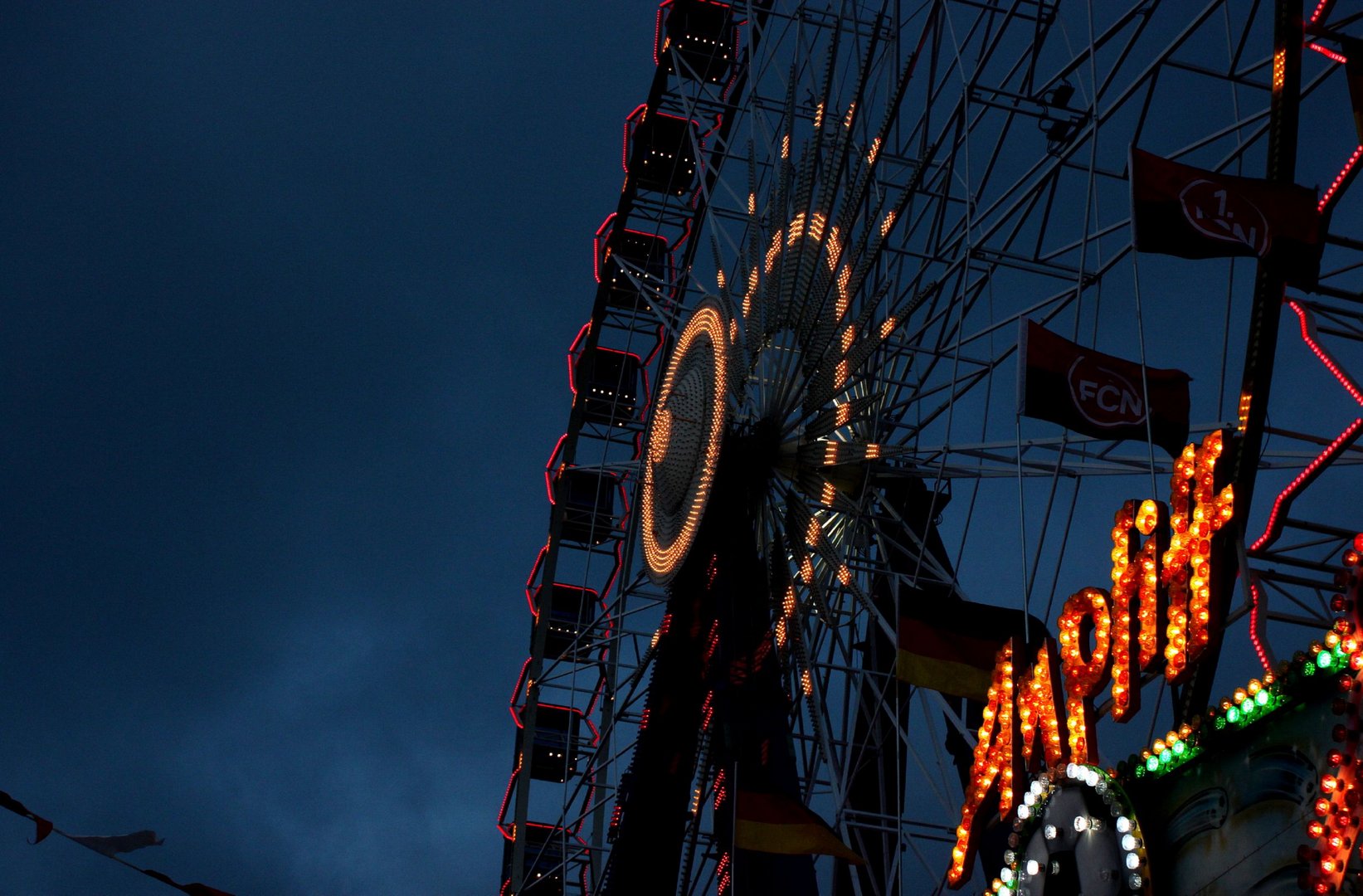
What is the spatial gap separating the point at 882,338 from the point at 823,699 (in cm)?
408

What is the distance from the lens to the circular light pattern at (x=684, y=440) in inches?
706

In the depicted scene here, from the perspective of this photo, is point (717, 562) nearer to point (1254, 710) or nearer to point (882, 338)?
point (882, 338)

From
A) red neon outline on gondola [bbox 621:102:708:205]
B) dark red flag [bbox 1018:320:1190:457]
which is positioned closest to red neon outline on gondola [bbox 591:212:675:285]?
red neon outline on gondola [bbox 621:102:708:205]

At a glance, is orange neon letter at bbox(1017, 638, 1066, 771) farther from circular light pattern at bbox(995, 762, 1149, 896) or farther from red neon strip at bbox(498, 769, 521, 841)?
red neon strip at bbox(498, 769, 521, 841)

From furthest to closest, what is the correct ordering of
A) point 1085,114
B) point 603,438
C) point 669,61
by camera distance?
point 603,438, point 669,61, point 1085,114

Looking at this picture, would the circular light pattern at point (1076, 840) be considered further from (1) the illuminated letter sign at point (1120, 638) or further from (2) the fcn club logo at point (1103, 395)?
(2) the fcn club logo at point (1103, 395)

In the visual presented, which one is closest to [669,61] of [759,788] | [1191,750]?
[759,788]

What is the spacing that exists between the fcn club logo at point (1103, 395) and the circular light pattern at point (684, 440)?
6098mm

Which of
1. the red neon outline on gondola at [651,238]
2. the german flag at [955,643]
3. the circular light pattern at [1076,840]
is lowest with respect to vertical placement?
the circular light pattern at [1076,840]

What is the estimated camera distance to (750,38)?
73.8 feet

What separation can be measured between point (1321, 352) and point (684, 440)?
8884mm

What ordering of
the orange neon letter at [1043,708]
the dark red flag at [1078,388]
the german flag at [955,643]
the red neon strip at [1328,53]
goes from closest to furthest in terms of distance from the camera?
1. the red neon strip at [1328,53]
2. the orange neon letter at [1043,708]
3. the dark red flag at [1078,388]
4. the german flag at [955,643]

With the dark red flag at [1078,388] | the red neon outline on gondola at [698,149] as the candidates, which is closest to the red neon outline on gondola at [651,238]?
the red neon outline on gondola at [698,149]

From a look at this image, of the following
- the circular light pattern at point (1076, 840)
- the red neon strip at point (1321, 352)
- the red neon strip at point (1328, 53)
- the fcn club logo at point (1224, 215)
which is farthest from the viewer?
the red neon strip at point (1321, 352)
